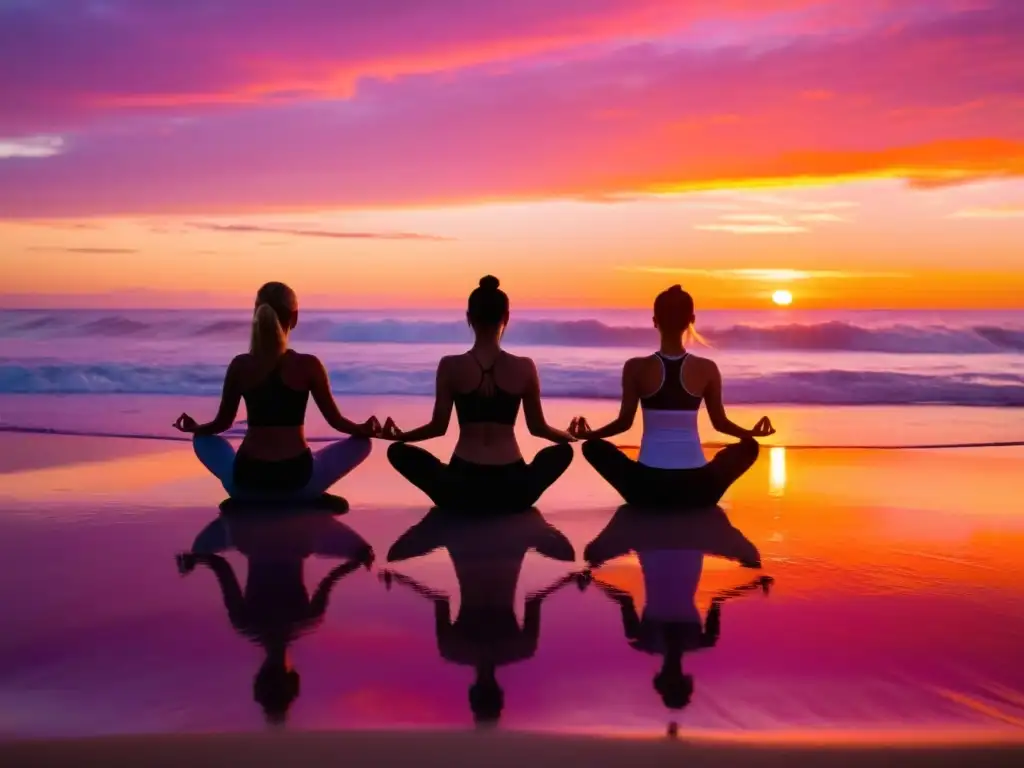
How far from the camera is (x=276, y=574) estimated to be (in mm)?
5406

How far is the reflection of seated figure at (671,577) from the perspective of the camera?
4.15m

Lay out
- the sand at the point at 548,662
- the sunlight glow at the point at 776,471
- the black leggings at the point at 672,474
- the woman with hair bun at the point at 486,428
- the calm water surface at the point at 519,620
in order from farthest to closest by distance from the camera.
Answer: the sunlight glow at the point at 776,471
the black leggings at the point at 672,474
the woman with hair bun at the point at 486,428
the calm water surface at the point at 519,620
the sand at the point at 548,662

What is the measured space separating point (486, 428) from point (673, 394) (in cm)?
130

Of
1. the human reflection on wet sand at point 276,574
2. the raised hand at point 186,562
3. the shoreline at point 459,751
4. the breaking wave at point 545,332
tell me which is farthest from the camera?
the breaking wave at point 545,332

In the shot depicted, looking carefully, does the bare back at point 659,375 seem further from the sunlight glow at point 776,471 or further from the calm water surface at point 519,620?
the sunlight glow at point 776,471

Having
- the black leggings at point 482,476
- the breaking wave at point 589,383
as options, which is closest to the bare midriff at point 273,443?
the black leggings at point 482,476

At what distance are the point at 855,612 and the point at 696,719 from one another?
63.2 inches

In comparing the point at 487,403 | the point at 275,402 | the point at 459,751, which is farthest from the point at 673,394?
the point at 459,751

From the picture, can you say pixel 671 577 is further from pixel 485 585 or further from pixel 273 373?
pixel 273 373

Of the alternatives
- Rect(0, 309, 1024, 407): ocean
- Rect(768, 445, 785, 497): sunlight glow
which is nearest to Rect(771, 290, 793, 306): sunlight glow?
Rect(0, 309, 1024, 407): ocean

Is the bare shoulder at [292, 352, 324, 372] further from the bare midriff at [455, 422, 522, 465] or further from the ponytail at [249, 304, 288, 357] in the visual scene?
the bare midriff at [455, 422, 522, 465]

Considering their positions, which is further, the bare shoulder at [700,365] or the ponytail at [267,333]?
the bare shoulder at [700,365]

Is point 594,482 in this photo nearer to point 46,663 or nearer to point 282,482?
point 282,482

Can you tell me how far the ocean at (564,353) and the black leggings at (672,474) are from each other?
30.1 ft
